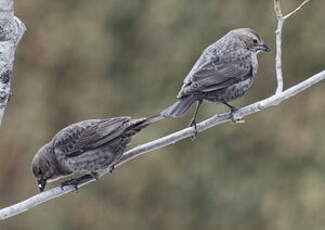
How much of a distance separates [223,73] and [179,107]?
0.54m

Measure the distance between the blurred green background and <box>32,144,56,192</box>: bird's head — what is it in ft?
11.1

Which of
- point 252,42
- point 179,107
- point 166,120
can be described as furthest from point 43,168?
point 166,120

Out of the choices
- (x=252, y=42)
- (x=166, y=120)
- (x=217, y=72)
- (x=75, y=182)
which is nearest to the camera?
(x=75, y=182)

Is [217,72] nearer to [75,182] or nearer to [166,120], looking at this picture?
[75,182]

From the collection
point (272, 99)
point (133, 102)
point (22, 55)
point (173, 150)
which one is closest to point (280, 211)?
point (173, 150)

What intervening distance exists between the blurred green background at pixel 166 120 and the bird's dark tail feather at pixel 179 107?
3.49 m

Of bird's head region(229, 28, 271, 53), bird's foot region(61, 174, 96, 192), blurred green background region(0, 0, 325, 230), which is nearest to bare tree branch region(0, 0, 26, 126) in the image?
bird's foot region(61, 174, 96, 192)

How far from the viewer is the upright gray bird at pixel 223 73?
5762 mm

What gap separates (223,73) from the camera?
5961mm

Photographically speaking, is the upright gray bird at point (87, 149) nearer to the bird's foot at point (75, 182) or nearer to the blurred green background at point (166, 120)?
the bird's foot at point (75, 182)

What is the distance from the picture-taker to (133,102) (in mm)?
10273

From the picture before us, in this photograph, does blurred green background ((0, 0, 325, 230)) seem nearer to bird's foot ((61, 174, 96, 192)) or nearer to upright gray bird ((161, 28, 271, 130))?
upright gray bird ((161, 28, 271, 130))

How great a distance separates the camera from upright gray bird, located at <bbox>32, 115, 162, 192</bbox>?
18.8 feet

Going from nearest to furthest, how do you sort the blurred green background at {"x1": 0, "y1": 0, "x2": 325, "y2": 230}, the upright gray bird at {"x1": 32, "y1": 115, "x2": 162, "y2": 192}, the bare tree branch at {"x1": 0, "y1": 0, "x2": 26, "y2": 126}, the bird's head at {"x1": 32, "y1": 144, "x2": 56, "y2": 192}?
the bare tree branch at {"x1": 0, "y1": 0, "x2": 26, "y2": 126}, the upright gray bird at {"x1": 32, "y1": 115, "x2": 162, "y2": 192}, the bird's head at {"x1": 32, "y1": 144, "x2": 56, "y2": 192}, the blurred green background at {"x1": 0, "y1": 0, "x2": 325, "y2": 230}
